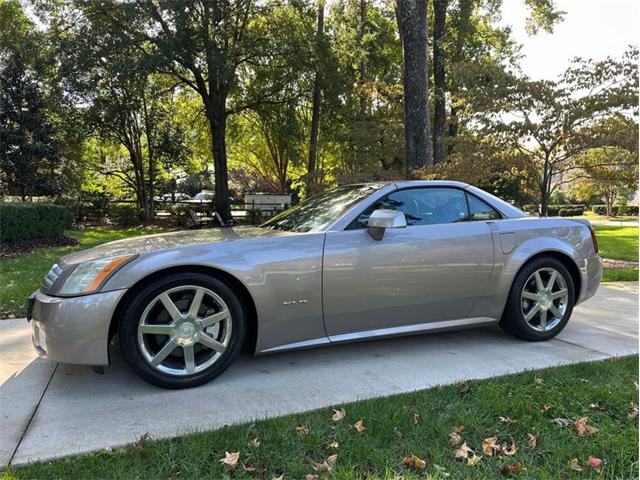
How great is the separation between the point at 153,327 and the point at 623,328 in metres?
4.34

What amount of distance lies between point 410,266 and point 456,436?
139 centimetres

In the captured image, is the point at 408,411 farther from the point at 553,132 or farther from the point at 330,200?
A: the point at 553,132

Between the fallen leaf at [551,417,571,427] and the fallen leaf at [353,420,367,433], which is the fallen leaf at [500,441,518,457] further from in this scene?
the fallen leaf at [353,420,367,433]

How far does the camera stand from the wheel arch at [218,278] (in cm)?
304

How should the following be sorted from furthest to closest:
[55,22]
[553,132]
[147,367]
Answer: [55,22]
[553,132]
[147,367]

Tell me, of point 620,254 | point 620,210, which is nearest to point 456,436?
point 620,254

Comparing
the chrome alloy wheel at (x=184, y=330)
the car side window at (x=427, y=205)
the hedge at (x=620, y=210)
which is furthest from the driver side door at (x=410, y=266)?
the hedge at (x=620, y=210)

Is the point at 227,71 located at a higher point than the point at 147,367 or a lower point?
higher

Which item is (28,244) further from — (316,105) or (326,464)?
(316,105)

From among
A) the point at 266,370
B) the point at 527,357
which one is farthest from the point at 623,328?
the point at 266,370

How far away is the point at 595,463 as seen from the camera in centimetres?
231

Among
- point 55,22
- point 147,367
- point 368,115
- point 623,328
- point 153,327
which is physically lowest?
point 623,328

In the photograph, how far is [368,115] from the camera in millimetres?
16719

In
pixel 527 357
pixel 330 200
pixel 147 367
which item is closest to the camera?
pixel 147 367
